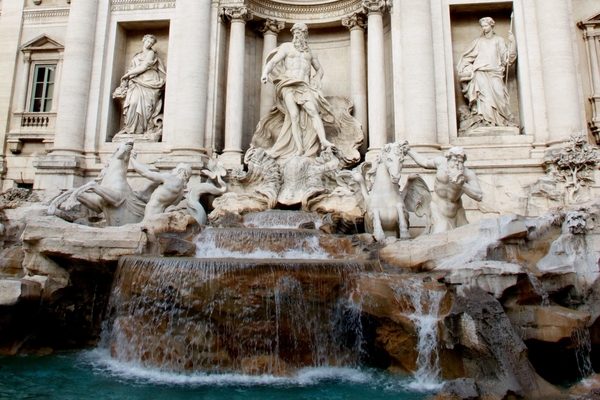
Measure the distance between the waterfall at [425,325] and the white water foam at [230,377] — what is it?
2.12ft

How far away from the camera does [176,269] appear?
6.60 m

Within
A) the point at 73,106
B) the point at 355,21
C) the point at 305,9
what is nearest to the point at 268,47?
the point at 305,9

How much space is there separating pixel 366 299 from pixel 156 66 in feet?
33.6

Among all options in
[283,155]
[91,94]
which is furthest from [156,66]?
[283,155]

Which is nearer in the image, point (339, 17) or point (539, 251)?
point (539, 251)

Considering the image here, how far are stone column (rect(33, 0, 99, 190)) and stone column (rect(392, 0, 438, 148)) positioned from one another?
27.4ft

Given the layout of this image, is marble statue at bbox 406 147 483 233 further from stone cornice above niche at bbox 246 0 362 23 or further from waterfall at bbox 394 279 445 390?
stone cornice above niche at bbox 246 0 362 23

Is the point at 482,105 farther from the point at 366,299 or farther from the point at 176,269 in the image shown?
the point at 176,269

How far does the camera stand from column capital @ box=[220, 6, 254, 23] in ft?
43.8

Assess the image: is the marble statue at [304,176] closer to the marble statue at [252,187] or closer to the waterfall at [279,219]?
the marble statue at [252,187]

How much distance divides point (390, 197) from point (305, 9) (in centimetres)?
771

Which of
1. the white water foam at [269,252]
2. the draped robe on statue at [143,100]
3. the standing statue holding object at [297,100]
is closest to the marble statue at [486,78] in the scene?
the standing statue holding object at [297,100]

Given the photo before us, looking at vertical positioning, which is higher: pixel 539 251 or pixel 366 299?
pixel 539 251

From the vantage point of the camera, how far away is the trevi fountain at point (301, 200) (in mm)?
6016
